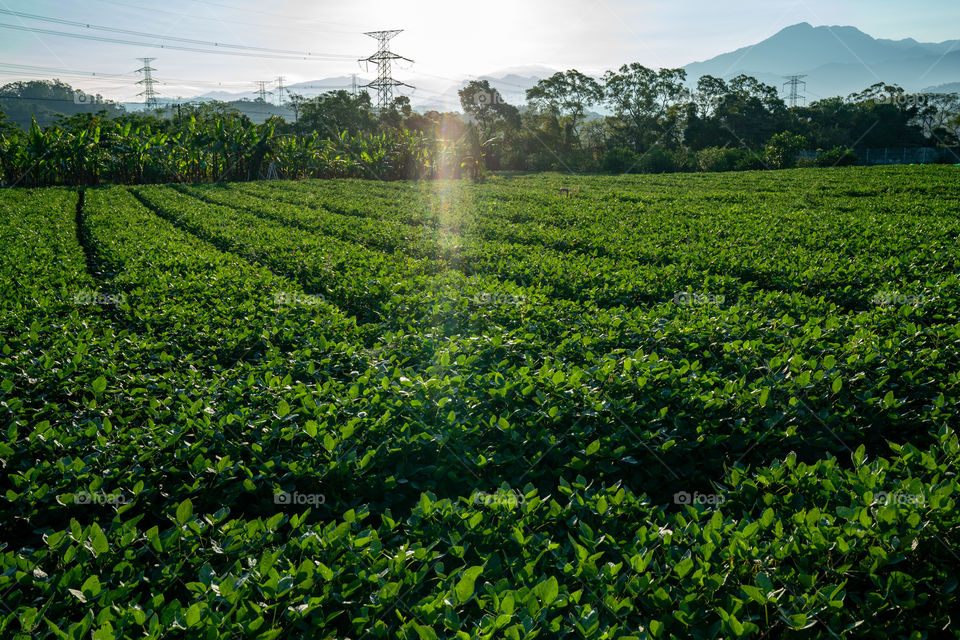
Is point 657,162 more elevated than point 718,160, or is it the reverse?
point 657,162

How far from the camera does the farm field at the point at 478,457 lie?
2.27m

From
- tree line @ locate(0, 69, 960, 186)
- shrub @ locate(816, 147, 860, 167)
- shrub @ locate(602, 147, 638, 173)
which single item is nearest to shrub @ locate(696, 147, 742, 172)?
tree line @ locate(0, 69, 960, 186)

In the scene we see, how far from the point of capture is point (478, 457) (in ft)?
11.6

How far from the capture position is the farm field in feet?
7.46

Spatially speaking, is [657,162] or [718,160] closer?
[718,160]

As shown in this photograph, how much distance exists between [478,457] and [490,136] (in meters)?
58.4

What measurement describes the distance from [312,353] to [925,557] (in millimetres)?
4719

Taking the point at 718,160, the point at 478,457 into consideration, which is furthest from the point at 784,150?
the point at 478,457

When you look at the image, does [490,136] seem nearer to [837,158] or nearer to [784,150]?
[784,150]

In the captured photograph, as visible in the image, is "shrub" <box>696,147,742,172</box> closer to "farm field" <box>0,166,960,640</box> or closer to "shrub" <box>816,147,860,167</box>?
"shrub" <box>816,147,860,167</box>

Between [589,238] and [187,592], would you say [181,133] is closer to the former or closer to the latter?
[589,238]

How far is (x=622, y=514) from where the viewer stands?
9.90ft

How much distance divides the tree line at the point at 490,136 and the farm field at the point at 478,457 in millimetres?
26013

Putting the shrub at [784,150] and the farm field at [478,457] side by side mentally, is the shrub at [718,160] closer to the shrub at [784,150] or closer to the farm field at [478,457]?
the shrub at [784,150]
